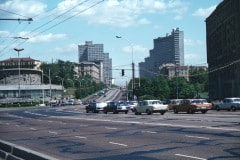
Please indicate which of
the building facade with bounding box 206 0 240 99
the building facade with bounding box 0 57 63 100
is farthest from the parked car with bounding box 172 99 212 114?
the building facade with bounding box 0 57 63 100

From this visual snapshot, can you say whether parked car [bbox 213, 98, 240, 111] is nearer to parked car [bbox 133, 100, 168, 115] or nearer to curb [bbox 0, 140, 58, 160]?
parked car [bbox 133, 100, 168, 115]

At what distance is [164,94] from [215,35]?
19347mm

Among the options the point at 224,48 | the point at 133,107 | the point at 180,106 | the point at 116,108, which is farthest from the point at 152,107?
the point at 224,48

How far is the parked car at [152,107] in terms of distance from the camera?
1668 inches

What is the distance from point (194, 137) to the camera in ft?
56.7

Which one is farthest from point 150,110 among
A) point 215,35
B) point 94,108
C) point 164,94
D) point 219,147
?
point 215,35

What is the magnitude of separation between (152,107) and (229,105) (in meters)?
10.3

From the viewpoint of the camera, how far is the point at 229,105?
4784cm

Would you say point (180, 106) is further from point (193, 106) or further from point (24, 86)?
point (24, 86)

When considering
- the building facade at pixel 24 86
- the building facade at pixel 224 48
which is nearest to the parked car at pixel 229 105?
the building facade at pixel 224 48

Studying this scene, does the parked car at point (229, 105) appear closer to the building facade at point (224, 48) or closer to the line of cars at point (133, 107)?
the line of cars at point (133, 107)

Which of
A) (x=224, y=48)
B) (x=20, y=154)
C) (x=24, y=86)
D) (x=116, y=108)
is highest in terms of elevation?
(x=224, y=48)

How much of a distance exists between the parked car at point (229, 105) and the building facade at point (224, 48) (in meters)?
26.7

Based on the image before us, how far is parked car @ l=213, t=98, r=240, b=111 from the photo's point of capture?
1837 inches
